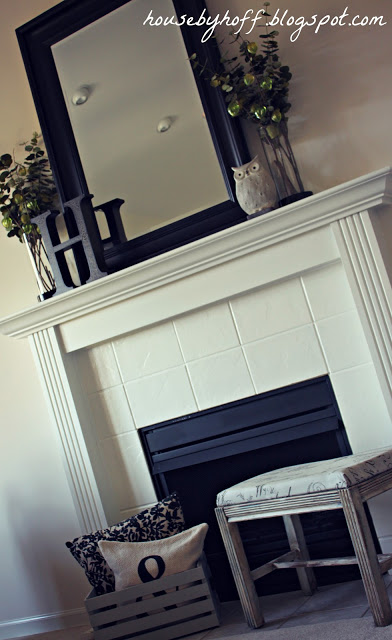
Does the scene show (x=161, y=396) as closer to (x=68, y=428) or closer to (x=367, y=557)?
(x=68, y=428)

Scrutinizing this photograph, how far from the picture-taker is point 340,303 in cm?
198

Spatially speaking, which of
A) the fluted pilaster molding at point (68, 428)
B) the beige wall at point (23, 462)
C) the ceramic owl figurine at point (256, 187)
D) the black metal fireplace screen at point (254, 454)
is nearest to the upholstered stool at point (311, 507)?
the black metal fireplace screen at point (254, 454)

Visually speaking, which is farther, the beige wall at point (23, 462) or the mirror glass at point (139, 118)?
the beige wall at point (23, 462)

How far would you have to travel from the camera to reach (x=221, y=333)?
2168 millimetres

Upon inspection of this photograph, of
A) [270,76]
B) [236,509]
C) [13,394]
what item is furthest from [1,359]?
[270,76]

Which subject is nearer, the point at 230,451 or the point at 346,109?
the point at 346,109

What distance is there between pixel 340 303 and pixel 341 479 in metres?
0.58

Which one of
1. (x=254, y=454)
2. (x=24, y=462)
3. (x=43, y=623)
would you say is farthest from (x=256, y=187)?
(x=43, y=623)

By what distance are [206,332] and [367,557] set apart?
0.88 m

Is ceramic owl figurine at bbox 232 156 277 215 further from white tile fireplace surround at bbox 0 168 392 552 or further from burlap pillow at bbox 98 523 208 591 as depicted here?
burlap pillow at bbox 98 523 208 591

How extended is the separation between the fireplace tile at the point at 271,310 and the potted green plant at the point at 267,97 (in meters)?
0.27

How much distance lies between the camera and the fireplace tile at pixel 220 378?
2.15 meters

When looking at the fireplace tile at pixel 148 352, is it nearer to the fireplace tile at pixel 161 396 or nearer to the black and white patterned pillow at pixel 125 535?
the fireplace tile at pixel 161 396

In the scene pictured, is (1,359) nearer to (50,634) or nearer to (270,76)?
(50,634)
